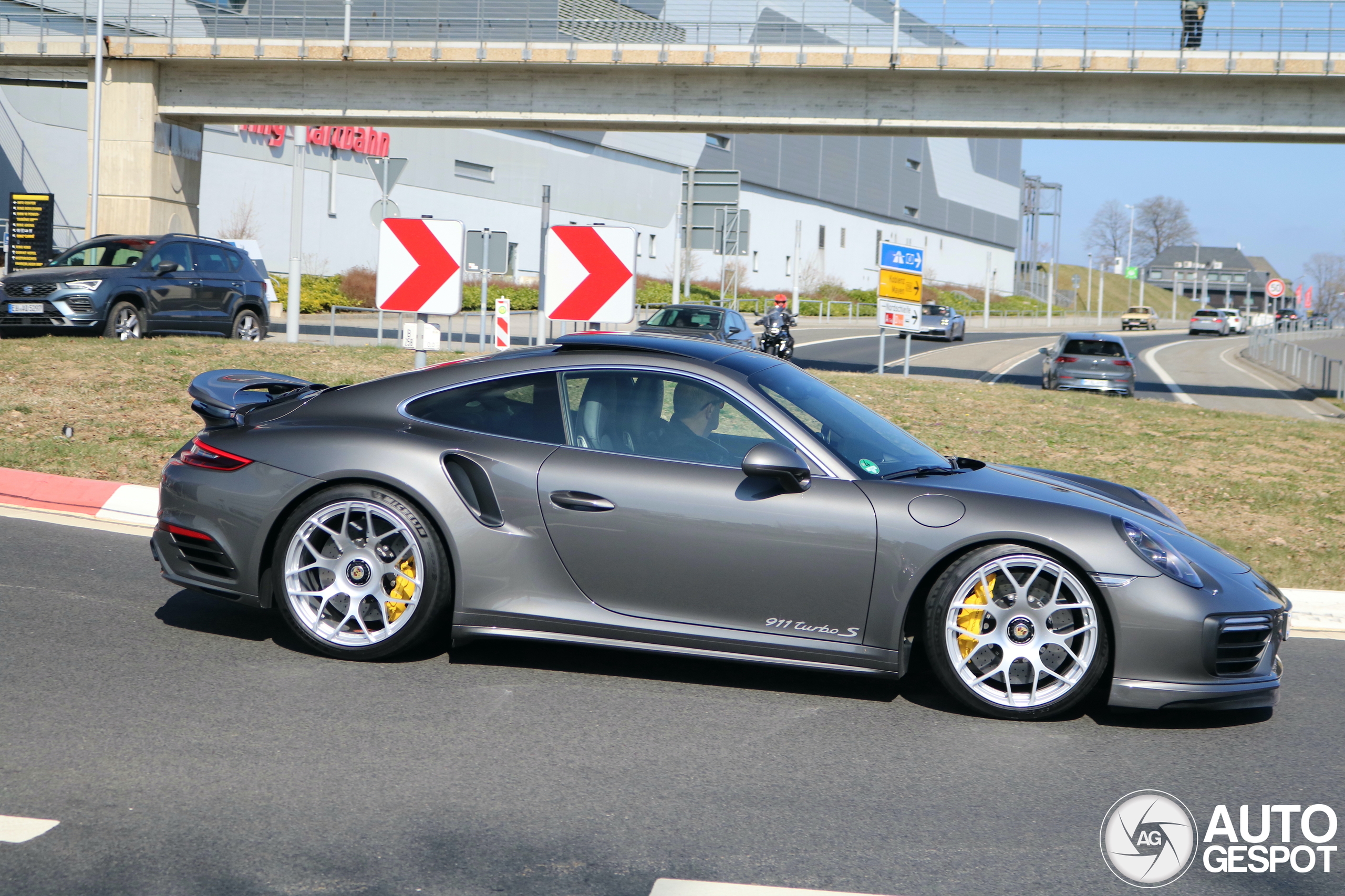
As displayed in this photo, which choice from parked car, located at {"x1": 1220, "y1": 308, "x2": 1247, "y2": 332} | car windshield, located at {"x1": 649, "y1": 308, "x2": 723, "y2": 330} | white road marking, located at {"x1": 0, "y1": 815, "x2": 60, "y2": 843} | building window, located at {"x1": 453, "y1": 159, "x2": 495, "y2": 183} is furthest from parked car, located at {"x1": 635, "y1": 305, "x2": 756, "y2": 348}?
parked car, located at {"x1": 1220, "y1": 308, "x2": 1247, "y2": 332}

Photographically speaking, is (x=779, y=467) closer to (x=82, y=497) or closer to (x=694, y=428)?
(x=694, y=428)

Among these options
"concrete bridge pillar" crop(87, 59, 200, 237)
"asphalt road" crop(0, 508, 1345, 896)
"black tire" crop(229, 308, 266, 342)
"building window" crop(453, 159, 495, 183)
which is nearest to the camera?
"asphalt road" crop(0, 508, 1345, 896)

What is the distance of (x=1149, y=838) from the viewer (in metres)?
3.71

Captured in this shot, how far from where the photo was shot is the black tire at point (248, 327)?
18.7 m

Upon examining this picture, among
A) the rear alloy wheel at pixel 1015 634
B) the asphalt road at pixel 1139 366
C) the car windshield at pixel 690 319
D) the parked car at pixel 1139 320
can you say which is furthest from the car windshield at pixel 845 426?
the parked car at pixel 1139 320

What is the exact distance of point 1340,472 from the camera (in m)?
11.4

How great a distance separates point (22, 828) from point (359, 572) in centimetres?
188

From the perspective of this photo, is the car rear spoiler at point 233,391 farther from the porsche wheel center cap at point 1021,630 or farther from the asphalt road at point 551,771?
the porsche wheel center cap at point 1021,630

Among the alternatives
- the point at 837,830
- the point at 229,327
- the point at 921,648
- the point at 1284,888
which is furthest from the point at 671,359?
the point at 229,327

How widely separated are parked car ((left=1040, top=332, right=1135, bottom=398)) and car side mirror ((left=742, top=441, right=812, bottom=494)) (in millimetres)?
21086

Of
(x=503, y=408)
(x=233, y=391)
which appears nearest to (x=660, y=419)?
(x=503, y=408)

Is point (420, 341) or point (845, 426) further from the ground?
point (420, 341)

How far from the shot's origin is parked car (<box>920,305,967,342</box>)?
52531 millimetres

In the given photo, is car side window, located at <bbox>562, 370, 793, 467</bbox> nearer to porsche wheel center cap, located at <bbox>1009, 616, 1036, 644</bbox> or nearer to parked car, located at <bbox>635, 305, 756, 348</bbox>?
porsche wheel center cap, located at <bbox>1009, 616, 1036, 644</bbox>
